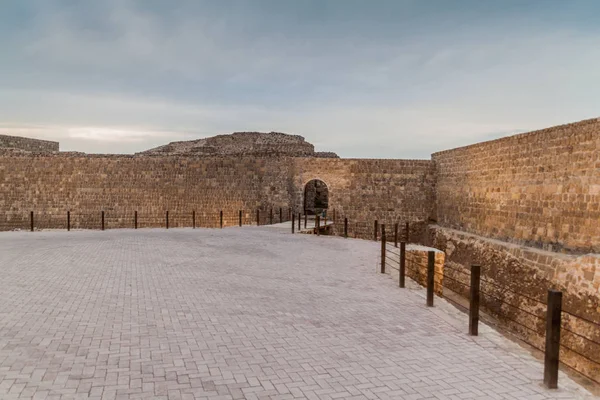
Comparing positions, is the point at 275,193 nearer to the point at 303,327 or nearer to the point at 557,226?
the point at 557,226

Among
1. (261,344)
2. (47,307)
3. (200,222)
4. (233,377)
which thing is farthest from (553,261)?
(200,222)

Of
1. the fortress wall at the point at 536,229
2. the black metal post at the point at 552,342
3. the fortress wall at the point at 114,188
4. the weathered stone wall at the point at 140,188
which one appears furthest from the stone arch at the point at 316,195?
the black metal post at the point at 552,342

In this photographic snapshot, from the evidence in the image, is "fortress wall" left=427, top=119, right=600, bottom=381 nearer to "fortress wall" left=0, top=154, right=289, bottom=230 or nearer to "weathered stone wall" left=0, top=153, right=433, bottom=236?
"weathered stone wall" left=0, top=153, right=433, bottom=236

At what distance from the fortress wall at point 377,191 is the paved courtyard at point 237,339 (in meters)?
12.9

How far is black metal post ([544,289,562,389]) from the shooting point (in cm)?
402

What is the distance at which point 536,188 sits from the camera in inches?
529

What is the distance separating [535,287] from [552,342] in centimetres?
914

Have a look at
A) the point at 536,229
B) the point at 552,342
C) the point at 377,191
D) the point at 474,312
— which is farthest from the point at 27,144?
the point at 552,342

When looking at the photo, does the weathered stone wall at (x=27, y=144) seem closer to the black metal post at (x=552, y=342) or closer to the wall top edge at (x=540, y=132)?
the wall top edge at (x=540, y=132)

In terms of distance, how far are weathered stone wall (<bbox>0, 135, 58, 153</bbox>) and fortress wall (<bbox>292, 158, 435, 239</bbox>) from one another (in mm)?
20885

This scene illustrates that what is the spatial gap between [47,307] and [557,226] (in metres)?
11.9

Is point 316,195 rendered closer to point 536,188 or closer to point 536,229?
point 536,188

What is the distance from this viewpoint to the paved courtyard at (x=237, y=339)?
3.87 metres

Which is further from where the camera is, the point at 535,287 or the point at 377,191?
the point at 377,191
